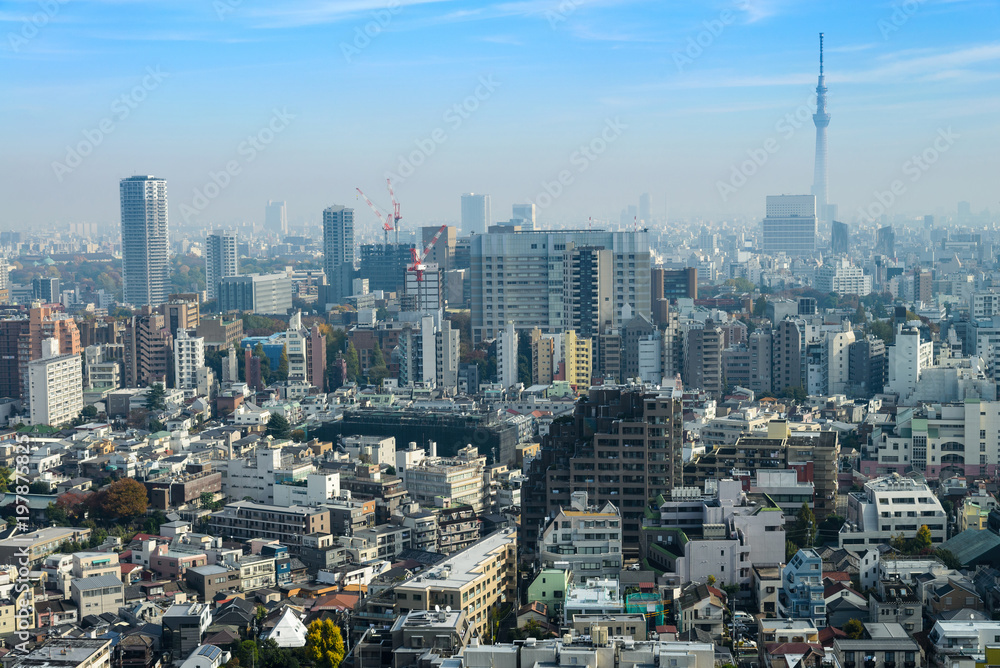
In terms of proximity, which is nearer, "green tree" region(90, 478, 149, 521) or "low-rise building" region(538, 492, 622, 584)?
"low-rise building" region(538, 492, 622, 584)

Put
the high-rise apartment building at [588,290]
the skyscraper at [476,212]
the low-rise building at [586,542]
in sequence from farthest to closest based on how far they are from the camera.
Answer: the skyscraper at [476,212]
the high-rise apartment building at [588,290]
the low-rise building at [586,542]

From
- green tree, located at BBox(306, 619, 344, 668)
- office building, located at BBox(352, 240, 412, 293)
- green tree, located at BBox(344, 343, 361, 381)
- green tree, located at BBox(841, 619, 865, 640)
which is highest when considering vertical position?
office building, located at BBox(352, 240, 412, 293)

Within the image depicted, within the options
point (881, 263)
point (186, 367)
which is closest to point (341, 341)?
point (186, 367)

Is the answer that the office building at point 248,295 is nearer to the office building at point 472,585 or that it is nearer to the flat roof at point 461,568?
the flat roof at point 461,568

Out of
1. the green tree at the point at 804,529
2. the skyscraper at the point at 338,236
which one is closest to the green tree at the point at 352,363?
the green tree at the point at 804,529

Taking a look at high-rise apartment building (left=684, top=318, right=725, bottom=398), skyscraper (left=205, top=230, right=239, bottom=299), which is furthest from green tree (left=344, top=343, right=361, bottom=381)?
skyscraper (left=205, top=230, right=239, bottom=299)

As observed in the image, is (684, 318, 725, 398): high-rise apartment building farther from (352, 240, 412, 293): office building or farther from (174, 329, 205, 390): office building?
(352, 240, 412, 293): office building
